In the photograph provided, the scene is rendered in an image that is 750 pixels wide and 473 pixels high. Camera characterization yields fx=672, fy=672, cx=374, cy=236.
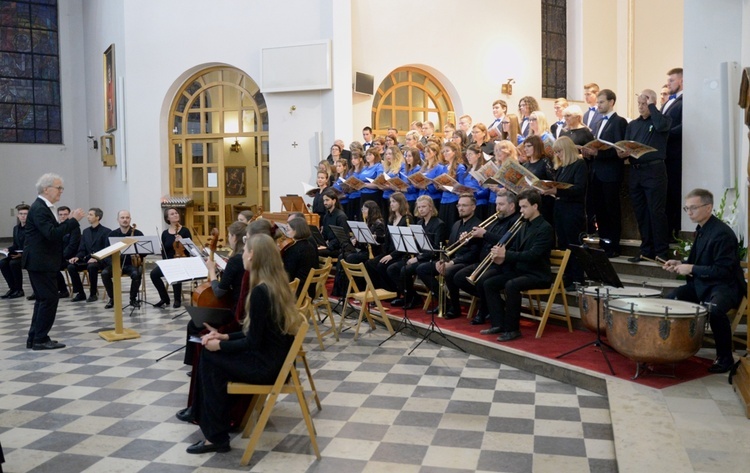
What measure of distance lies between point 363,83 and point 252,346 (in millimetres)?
9586

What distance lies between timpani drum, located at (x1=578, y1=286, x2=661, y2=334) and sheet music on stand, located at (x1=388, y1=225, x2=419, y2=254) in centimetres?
204

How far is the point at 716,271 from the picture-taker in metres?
5.14

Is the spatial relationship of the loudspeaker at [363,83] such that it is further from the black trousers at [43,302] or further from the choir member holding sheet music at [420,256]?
the black trousers at [43,302]

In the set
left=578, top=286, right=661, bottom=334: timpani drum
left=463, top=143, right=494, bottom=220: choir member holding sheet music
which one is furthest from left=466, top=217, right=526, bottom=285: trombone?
left=463, top=143, right=494, bottom=220: choir member holding sheet music

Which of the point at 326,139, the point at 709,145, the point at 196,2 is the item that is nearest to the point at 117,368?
the point at 709,145

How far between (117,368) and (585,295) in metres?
4.33

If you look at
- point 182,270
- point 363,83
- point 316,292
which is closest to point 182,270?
point 182,270

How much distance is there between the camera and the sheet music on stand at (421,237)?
7.00m

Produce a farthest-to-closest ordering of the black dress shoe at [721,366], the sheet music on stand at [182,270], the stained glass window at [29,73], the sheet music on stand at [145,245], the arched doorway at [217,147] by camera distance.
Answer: the stained glass window at [29,73], the arched doorway at [217,147], the sheet music on stand at [145,245], the sheet music on stand at [182,270], the black dress shoe at [721,366]

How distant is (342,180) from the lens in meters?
10.3

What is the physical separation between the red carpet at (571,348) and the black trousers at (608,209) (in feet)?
4.01

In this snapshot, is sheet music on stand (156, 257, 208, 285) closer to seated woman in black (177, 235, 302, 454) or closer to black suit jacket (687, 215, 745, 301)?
seated woman in black (177, 235, 302, 454)

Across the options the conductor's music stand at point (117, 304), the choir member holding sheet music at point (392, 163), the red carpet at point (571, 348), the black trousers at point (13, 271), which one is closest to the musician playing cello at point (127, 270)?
the conductor's music stand at point (117, 304)

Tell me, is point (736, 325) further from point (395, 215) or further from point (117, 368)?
point (117, 368)
